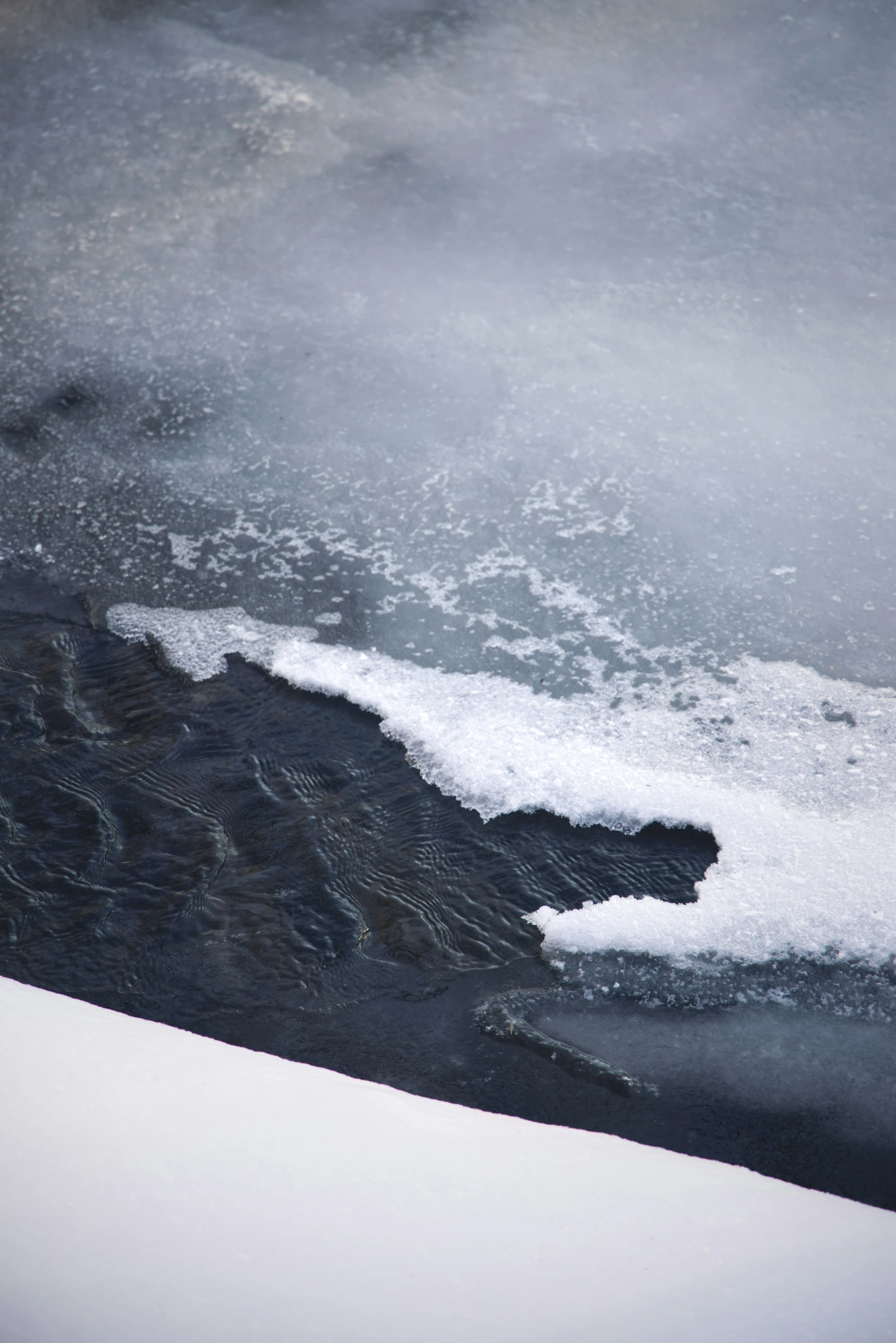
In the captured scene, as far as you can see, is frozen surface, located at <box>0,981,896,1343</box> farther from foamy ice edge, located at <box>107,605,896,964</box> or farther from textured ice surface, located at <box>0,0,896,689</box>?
textured ice surface, located at <box>0,0,896,689</box>

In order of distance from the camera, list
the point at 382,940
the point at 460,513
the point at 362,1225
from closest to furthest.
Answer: the point at 362,1225
the point at 382,940
the point at 460,513

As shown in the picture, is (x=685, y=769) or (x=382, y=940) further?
(x=685, y=769)

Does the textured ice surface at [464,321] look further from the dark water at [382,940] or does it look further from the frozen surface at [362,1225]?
the frozen surface at [362,1225]

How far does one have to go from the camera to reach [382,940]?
53.7 inches

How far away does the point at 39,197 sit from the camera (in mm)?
2908

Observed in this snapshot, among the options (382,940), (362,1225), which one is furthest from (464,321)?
(362,1225)

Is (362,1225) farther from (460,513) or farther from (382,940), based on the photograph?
(460,513)

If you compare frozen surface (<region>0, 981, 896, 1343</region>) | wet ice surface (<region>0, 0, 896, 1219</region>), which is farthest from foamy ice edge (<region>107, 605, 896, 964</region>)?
frozen surface (<region>0, 981, 896, 1343</region>)

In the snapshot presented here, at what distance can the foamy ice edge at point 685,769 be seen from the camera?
1366 millimetres

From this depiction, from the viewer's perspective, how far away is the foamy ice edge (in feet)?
4.48

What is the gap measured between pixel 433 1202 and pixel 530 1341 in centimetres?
16

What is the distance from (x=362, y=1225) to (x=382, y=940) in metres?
0.43

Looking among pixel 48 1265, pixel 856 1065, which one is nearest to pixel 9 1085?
pixel 48 1265

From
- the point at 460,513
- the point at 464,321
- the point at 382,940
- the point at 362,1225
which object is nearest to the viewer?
the point at 362,1225
